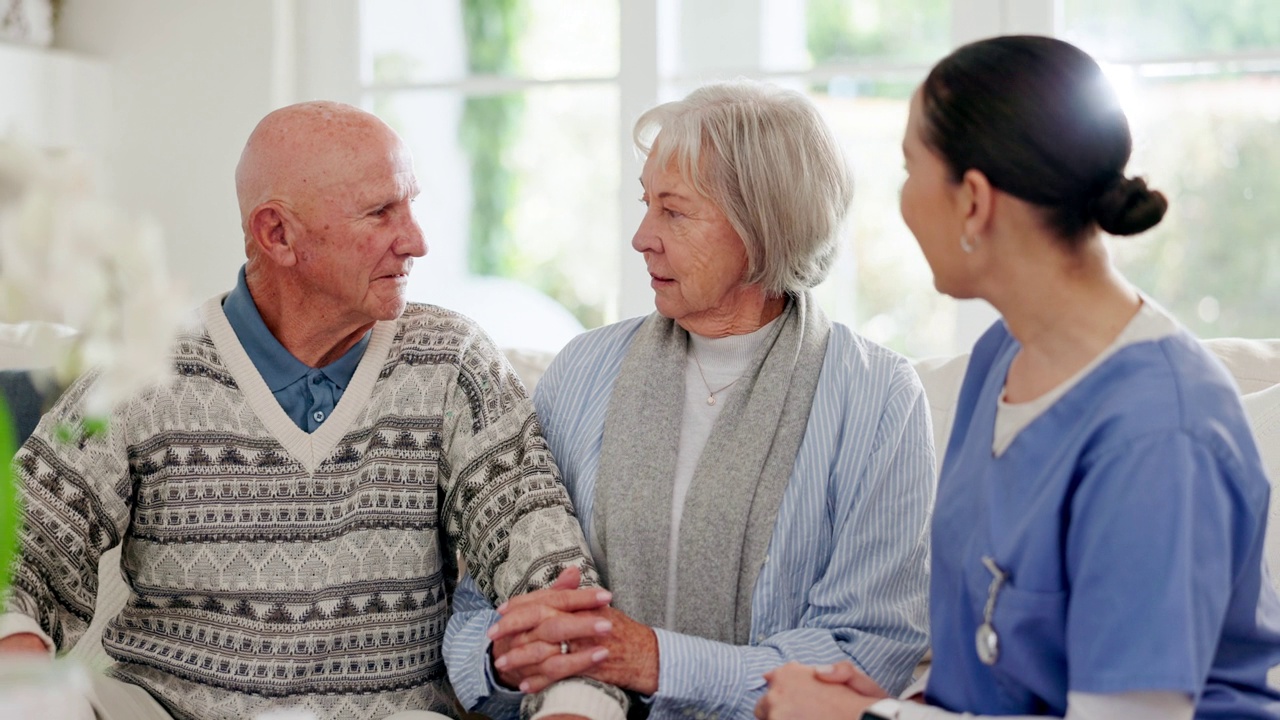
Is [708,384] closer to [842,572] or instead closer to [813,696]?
[842,572]

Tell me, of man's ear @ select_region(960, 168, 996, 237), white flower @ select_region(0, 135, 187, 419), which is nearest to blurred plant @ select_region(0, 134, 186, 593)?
white flower @ select_region(0, 135, 187, 419)

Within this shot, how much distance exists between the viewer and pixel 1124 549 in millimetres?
1080

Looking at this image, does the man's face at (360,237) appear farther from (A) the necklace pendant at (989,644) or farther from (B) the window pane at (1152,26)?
(B) the window pane at (1152,26)

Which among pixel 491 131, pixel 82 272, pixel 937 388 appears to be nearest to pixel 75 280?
pixel 82 272

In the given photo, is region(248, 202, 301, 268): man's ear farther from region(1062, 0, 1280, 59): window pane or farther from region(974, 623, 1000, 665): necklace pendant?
region(1062, 0, 1280, 59): window pane

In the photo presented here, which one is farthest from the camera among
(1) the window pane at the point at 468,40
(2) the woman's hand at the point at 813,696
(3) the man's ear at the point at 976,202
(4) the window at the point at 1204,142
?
(1) the window pane at the point at 468,40

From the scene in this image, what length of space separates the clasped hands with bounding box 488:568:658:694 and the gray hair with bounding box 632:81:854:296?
1.76ft

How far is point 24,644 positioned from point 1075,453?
1240mm

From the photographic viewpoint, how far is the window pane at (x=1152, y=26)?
10.2 feet

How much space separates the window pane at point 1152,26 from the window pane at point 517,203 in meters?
1.30

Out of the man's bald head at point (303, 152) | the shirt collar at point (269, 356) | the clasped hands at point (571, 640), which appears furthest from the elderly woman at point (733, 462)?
the man's bald head at point (303, 152)

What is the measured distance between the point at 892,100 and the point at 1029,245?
2271 mm

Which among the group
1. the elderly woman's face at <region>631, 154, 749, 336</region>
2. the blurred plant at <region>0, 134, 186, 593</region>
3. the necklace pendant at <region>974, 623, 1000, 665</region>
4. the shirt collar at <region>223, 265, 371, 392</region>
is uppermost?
the blurred plant at <region>0, 134, 186, 593</region>

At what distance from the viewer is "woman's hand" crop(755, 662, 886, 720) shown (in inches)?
55.0
